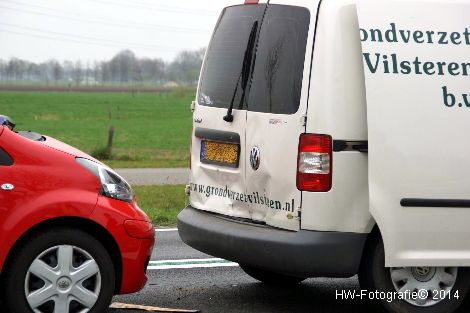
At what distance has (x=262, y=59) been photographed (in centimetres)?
620

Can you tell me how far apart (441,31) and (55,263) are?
2.80 meters

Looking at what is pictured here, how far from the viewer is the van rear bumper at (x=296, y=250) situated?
569 centimetres

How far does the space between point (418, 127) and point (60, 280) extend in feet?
7.79

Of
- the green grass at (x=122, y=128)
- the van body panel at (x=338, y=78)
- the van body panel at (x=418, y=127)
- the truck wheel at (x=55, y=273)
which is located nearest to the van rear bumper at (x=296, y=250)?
the van body panel at (x=418, y=127)

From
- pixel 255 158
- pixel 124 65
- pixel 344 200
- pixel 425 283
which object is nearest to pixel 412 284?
pixel 425 283

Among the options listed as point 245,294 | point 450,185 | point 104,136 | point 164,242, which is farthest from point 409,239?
point 104,136

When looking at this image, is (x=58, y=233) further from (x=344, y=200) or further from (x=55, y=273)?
(x=344, y=200)

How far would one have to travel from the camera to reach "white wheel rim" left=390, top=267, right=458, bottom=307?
5879 mm

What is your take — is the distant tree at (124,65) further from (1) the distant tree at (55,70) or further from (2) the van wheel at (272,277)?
(2) the van wheel at (272,277)

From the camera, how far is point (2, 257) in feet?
17.6

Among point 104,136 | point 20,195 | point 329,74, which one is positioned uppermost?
point 329,74

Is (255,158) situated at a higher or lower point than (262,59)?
lower

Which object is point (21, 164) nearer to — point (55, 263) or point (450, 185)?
point (55, 263)

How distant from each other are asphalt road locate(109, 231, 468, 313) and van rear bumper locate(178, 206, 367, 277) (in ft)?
2.00
